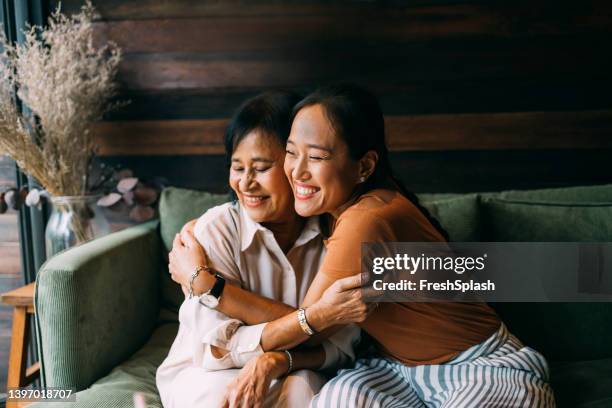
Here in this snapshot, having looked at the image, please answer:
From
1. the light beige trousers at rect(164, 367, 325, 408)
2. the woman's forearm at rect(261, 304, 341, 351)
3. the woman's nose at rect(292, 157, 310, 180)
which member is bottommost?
the light beige trousers at rect(164, 367, 325, 408)

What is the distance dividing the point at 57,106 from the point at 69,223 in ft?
1.37

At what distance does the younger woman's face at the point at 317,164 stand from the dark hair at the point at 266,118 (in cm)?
10

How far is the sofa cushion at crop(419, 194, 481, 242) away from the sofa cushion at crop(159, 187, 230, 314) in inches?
28.0

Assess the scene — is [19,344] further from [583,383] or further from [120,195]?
[583,383]

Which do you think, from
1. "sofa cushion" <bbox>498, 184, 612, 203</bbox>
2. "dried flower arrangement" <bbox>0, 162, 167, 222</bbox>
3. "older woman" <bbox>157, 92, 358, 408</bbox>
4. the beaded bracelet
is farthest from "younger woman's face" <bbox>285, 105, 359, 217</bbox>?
"dried flower arrangement" <bbox>0, 162, 167, 222</bbox>

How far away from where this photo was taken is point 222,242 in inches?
54.7

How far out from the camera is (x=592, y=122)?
7.09 feet

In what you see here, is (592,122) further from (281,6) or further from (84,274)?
(84,274)

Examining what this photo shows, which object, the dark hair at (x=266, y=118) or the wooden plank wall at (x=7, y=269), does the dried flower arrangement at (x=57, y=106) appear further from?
the dark hair at (x=266, y=118)

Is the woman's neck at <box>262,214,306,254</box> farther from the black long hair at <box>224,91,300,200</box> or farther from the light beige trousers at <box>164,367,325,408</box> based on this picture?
the light beige trousers at <box>164,367,325,408</box>

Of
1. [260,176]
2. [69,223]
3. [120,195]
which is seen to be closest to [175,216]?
[120,195]

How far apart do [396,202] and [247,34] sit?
4.16 feet

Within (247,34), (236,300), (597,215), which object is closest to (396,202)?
(236,300)

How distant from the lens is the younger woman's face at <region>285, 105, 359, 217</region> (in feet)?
4.01
